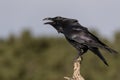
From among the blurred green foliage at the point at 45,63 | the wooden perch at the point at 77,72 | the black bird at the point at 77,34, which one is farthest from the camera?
the blurred green foliage at the point at 45,63

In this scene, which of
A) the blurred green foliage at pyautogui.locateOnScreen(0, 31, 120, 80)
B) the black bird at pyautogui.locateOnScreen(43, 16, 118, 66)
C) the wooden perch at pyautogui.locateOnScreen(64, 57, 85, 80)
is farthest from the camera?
the blurred green foliage at pyautogui.locateOnScreen(0, 31, 120, 80)

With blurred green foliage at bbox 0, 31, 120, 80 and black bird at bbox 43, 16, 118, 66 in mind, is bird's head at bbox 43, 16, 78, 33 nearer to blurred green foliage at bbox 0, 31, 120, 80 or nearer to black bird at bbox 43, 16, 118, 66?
black bird at bbox 43, 16, 118, 66

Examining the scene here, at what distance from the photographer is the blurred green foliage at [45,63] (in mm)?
32781

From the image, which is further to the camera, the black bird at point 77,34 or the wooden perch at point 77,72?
the black bird at point 77,34

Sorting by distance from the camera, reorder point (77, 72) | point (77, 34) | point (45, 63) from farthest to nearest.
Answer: point (45, 63) → point (77, 34) → point (77, 72)

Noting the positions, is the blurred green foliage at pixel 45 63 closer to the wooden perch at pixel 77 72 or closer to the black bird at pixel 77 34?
the black bird at pixel 77 34

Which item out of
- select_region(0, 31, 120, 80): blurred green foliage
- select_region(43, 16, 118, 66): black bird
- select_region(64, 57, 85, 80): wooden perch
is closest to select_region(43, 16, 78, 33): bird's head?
select_region(43, 16, 118, 66): black bird

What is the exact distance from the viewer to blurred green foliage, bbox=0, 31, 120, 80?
32.8 meters

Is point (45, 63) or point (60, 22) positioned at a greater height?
point (60, 22)

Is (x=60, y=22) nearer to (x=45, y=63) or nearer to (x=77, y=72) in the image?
(x=77, y=72)

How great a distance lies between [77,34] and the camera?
1320 cm

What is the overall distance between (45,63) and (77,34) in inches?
1124

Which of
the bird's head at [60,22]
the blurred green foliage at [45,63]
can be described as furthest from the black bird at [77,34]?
the blurred green foliage at [45,63]

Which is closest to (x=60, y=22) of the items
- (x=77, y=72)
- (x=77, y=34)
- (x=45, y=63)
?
(x=77, y=34)
